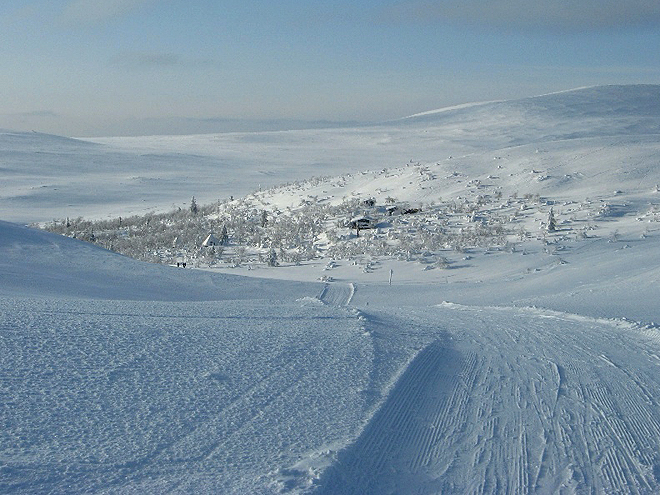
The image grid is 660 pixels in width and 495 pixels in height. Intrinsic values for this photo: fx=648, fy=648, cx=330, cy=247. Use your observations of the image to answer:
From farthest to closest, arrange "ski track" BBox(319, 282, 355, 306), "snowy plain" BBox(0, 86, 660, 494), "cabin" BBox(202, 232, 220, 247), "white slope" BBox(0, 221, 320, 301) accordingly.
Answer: "cabin" BBox(202, 232, 220, 247) → "ski track" BBox(319, 282, 355, 306) → "white slope" BBox(0, 221, 320, 301) → "snowy plain" BBox(0, 86, 660, 494)

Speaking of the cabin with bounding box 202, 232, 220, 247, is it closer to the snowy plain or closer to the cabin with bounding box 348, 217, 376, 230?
the cabin with bounding box 348, 217, 376, 230

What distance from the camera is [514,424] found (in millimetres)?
4746

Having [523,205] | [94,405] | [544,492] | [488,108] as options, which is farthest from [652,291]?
[488,108]

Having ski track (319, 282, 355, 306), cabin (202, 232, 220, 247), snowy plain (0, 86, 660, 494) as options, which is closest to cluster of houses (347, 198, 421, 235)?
cabin (202, 232, 220, 247)

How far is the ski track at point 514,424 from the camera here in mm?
3859

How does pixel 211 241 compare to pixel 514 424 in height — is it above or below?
below

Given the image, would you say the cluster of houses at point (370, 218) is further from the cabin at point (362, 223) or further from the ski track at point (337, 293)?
the ski track at point (337, 293)

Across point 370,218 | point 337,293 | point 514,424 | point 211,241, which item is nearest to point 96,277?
point 337,293

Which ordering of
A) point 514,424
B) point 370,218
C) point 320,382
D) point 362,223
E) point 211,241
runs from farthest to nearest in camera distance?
point 211,241 → point 370,218 → point 362,223 → point 320,382 → point 514,424

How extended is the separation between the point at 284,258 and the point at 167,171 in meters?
53.0

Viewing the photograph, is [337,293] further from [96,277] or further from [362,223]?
[362,223]

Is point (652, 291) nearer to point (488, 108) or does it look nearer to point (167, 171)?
point (167, 171)

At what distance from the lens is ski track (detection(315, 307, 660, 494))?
386cm

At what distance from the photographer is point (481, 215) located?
86.1 feet
